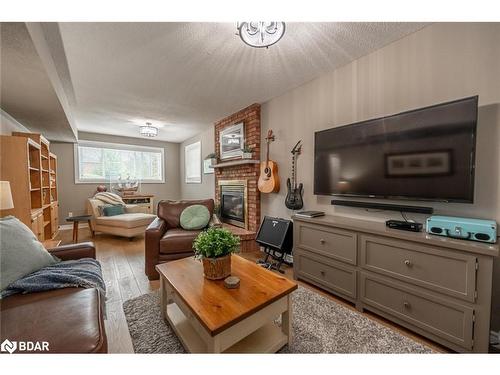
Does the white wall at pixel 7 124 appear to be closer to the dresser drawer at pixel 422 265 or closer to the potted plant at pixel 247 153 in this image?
the potted plant at pixel 247 153

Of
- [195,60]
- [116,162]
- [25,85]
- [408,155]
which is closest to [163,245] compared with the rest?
[195,60]

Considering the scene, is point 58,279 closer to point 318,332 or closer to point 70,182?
point 318,332

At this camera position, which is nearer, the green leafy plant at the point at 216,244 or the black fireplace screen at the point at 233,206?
the green leafy plant at the point at 216,244

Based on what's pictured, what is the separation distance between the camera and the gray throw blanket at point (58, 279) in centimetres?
111

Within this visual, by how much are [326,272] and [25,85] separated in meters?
3.40

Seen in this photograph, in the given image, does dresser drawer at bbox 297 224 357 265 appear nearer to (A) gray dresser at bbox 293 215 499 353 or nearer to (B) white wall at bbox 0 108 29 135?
(A) gray dresser at bbox 293 215 499 353

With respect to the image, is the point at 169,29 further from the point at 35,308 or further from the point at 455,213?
the point at 455,213

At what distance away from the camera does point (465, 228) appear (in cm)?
125

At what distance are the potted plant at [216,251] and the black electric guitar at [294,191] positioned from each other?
1.37 meters

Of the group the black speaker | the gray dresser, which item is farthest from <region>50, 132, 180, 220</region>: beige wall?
the gray dresser

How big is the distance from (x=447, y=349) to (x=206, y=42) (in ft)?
9.10

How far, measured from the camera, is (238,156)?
3.52 metres

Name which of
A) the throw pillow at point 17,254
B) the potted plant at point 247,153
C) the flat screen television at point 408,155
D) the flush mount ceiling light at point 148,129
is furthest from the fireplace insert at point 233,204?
the throw pillow at point 17,254
